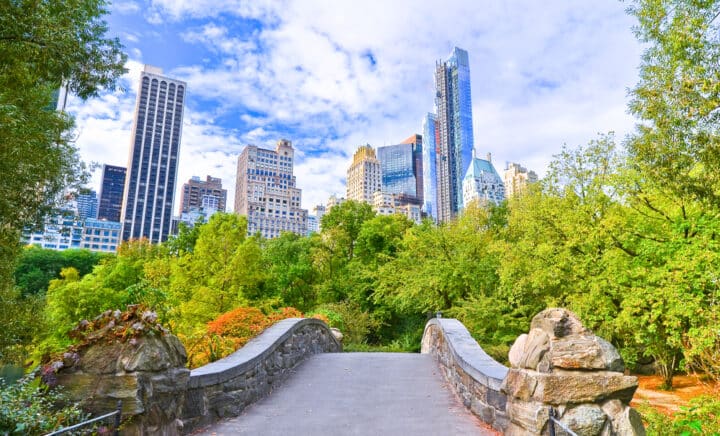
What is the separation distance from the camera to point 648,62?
8539mm

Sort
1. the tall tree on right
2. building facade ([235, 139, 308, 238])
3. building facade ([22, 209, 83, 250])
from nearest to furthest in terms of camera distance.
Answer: the tall tree on right
building facade ([22, 209, 83, 250])
building facade ([235, 139, 308, 238])

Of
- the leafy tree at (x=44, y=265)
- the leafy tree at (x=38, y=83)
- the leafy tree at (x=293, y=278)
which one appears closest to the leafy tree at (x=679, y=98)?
the leafy tree at (x=38, y=83)

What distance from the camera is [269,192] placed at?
360 feet

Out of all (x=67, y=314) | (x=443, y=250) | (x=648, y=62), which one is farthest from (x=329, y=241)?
(x=648, y=62)

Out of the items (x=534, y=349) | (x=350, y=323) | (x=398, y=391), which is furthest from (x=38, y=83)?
(x=350, y=323)

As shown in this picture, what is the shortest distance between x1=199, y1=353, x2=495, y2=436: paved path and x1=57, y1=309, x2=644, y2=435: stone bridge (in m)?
0.02

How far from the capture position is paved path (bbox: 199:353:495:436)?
4.75 metres

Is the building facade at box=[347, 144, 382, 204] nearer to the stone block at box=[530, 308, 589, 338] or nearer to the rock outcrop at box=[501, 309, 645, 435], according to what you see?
the stone block at box=[530, 308, 589, 338]

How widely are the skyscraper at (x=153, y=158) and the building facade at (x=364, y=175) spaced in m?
57.0

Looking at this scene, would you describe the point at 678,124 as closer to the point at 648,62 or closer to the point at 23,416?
the point at 648,62

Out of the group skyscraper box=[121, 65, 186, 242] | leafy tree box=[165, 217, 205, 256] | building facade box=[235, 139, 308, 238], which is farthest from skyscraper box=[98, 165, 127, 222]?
leafy tree box=[165, 217, 205, 256]

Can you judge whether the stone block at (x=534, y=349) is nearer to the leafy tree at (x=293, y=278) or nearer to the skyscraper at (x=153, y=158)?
the leafy tree at (x=293, y=278)

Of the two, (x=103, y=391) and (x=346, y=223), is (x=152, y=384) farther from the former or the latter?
(x=346, y=223)

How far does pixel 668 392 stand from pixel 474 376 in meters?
12.8
